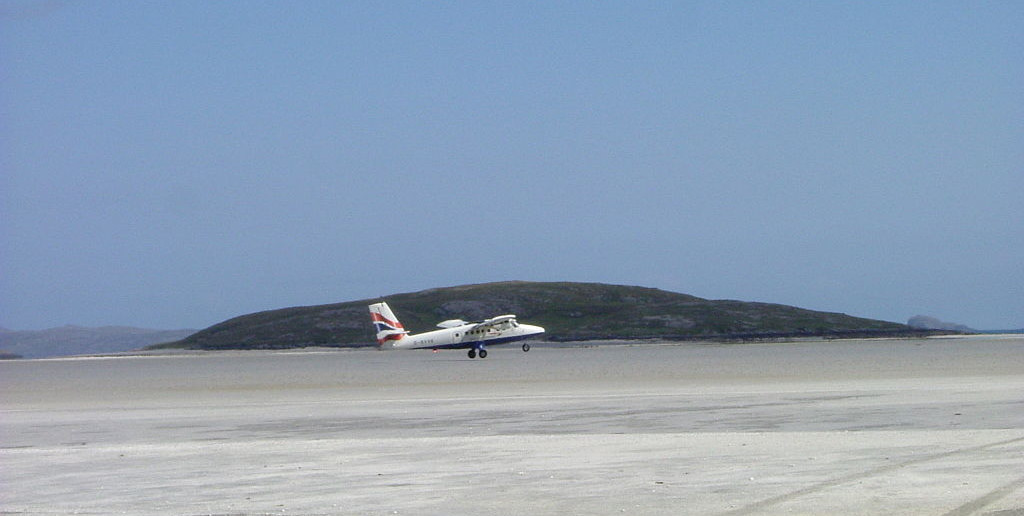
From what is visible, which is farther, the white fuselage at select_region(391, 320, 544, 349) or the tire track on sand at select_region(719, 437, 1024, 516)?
the white fuselage at select_region(391, 320, 544, 349)

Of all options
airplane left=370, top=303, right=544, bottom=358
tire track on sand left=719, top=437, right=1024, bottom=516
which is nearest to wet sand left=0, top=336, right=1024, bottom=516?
tire track on sand left=719, top=437, right=1024, bottom=516

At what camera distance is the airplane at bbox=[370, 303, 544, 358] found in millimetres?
86438

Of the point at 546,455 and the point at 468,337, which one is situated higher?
the point at 468,337

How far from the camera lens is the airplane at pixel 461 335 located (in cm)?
8644

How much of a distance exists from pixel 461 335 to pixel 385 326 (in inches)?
258

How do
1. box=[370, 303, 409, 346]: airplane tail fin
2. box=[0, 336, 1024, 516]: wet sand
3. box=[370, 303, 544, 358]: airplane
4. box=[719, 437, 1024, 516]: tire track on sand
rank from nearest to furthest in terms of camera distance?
box=[719, 437, 1024, 516]: tire track on sand, box=[0, 336, 1024, 516]: wet sand, box=[370, 303, 544, 358]: airplane, box=[370, 303, 409, 346]: airplane tail fin

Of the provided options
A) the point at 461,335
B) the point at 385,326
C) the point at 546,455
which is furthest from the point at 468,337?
the point at 546,455

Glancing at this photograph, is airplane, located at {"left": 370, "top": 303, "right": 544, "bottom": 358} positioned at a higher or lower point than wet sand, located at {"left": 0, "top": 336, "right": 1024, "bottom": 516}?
higher

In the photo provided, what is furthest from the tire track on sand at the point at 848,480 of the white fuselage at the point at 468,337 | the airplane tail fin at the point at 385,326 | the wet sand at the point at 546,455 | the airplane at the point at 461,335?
the airplane tail fin at the point at 385,326

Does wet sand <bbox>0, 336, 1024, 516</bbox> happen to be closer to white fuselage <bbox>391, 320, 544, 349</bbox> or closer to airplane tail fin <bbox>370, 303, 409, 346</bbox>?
white fuselage <bbox>391, 320, 544, 349</bbox>

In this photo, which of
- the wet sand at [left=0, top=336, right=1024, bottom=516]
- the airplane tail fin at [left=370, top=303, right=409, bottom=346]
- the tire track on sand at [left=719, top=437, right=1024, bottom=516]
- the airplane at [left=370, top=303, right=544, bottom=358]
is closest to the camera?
the tire track on sand at [left=719, top=437, right=1024, bottom=516]

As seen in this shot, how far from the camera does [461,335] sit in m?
87.1

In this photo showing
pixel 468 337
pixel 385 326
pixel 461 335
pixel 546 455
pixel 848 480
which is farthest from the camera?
pixel 385 326

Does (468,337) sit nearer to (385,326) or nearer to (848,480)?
(385,326)
